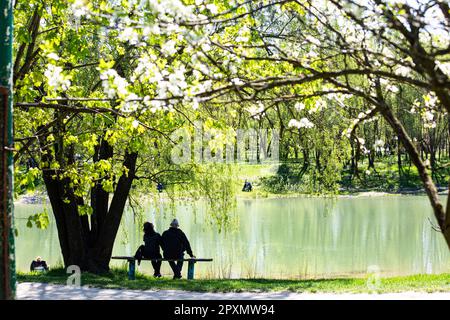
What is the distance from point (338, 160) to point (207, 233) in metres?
12.7

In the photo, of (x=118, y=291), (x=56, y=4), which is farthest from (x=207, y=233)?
(x=56, y=4)

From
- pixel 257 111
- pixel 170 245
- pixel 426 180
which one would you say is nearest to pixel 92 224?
pixel 170 245

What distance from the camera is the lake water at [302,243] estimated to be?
20109 mm

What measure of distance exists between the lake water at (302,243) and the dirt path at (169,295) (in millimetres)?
5040

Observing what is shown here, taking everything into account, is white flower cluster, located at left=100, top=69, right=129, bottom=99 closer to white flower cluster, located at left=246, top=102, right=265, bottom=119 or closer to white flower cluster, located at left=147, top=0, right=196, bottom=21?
white flower cluster, located at left=147, top=0, right=196, bottom=21

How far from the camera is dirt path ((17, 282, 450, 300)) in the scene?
11.0m

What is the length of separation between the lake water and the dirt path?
5.04m

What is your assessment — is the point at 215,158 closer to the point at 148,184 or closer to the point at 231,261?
the point at 148,184

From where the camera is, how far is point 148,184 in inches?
702

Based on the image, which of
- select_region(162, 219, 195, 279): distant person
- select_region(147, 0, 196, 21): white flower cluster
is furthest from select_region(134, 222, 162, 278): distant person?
select_region(147, 0, 196, 21): white flower cluster

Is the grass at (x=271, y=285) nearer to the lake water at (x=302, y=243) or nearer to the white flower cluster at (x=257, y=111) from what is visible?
the lake water at (x=302, y=243)

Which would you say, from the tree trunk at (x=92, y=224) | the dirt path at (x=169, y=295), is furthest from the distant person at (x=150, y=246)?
the dirt path at (x=169, y=295)

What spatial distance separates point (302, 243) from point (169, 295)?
1480 centimetres
